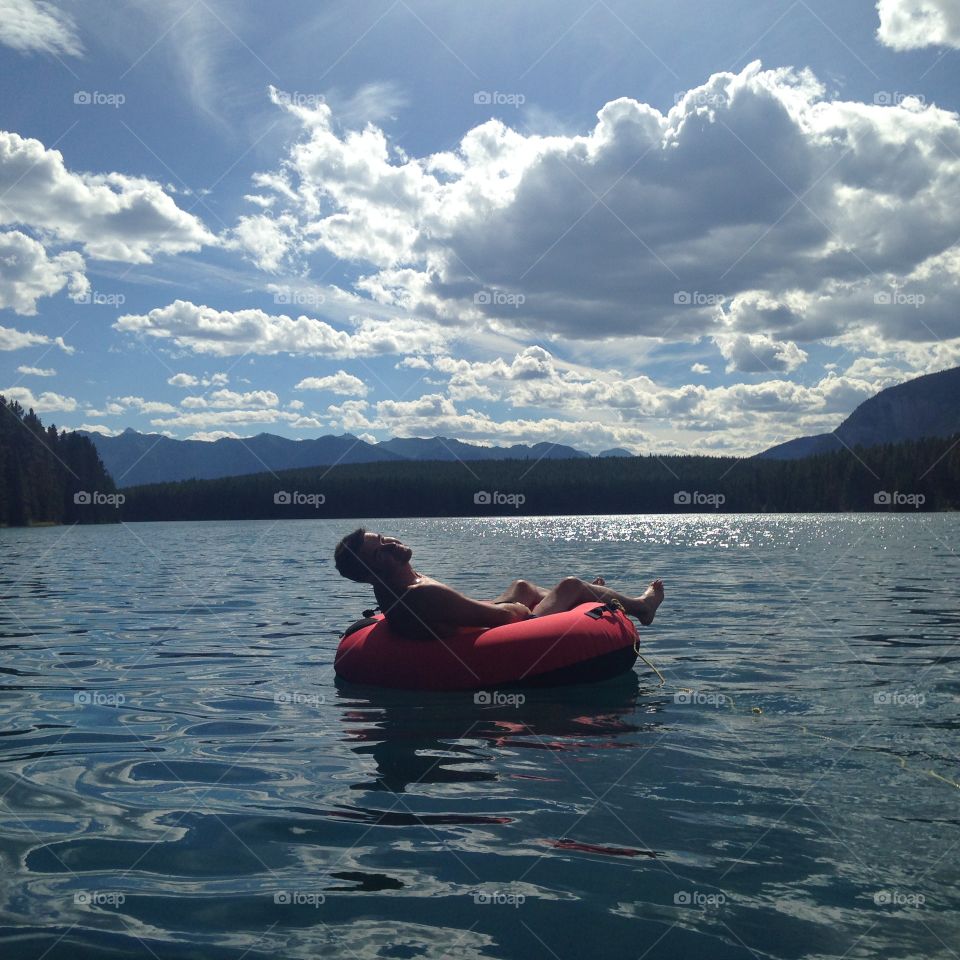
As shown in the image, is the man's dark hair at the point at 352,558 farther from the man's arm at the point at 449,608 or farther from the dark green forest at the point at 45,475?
the dark green forest at the point at 45,475

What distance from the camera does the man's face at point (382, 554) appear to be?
9.66 meters

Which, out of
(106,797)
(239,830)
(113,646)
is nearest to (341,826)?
(239,830)

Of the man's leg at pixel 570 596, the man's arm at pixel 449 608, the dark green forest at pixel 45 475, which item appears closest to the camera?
the man's arm at pixel 449 608

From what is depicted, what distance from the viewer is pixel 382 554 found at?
31.9 ft

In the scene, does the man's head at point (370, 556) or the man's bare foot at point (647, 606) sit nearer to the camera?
the man's head at point (370, 556)

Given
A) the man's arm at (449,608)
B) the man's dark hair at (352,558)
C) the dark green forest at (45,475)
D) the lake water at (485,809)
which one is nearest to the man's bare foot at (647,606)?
the lake water at (485,809)

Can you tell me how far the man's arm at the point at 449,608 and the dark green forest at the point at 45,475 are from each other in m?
102

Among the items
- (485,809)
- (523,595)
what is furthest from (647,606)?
(485,809)

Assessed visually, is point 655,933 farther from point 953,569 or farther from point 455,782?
point 953,569

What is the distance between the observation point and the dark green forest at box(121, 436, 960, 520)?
400 feet

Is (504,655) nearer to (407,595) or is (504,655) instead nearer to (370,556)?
(407,595)

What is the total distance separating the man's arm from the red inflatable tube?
14cm

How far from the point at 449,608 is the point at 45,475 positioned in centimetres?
11721

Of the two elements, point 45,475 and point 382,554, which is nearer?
point 382,554
